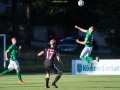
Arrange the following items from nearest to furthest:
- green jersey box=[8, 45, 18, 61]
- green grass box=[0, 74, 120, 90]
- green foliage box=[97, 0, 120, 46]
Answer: green grass box=[0, 74, 120, 90]
green jersey box=[8, 45, 18, 61]
green foliage box=[97, 0, 120, 46]

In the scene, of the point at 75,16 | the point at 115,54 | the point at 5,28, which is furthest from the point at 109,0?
the point at 5,28

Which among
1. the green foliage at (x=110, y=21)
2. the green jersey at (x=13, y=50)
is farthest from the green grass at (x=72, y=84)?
the green foliage at (x=110, y=21)

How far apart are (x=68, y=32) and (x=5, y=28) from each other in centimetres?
1154

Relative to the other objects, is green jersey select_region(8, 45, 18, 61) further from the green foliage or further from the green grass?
the green foliage

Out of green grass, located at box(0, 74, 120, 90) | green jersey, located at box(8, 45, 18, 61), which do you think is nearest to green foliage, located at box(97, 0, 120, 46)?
green grass, located at box(0, 74, 120, 90)

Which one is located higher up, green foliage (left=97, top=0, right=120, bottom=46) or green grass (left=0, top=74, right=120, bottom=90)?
green foliage (left=97, top=0, right=120, bottom=46)

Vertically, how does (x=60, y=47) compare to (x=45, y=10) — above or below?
below

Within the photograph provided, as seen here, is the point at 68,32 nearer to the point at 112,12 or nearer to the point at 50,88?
the point at 112,12

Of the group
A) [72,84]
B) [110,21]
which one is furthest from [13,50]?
[110,21]

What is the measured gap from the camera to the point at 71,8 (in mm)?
61906

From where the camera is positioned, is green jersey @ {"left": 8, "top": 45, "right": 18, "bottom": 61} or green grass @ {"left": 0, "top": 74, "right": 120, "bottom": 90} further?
green jersey @ {"left": 8, "top": 45, "right": 18, "bottom": 61}

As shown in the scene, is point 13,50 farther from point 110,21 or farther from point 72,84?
point 110,21

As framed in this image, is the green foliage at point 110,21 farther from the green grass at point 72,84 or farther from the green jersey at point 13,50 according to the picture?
the green jersey at point 13,50

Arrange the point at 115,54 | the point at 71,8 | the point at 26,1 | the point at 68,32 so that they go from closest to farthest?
the point at 115,54, the point at 26,1, the point at 71,8, the point at 68,32
